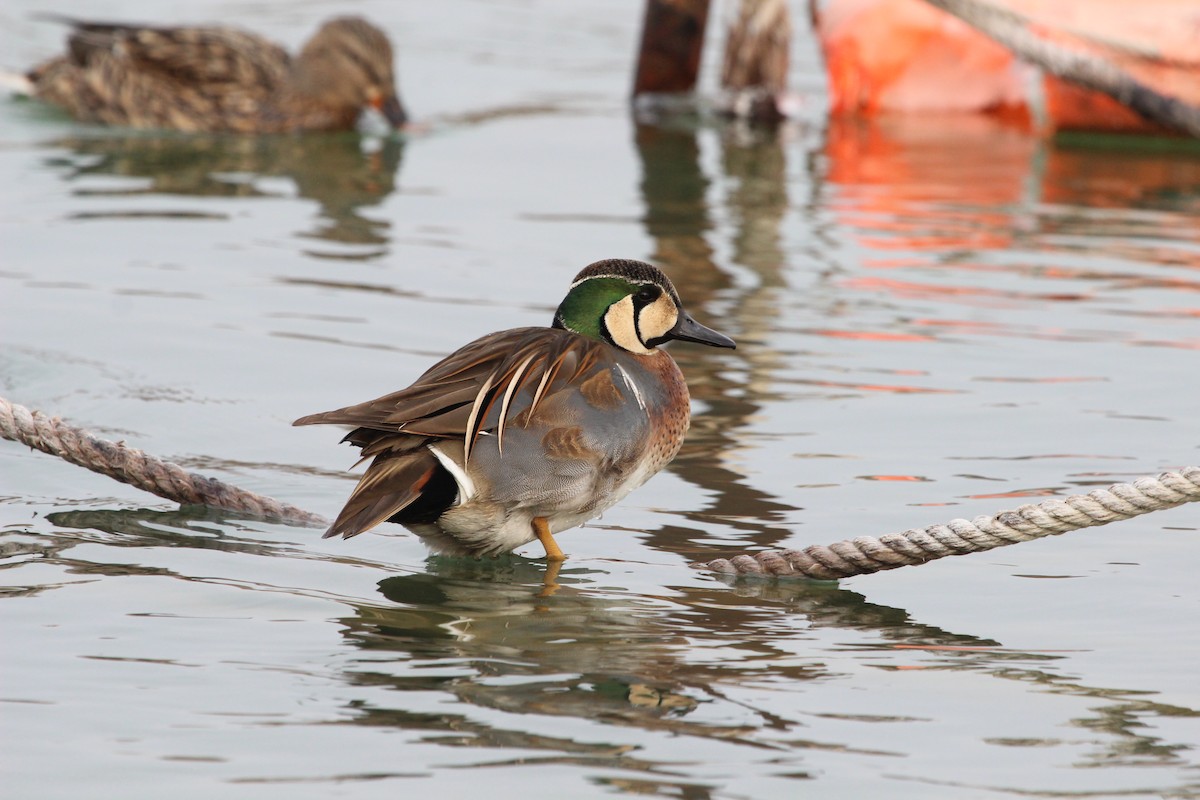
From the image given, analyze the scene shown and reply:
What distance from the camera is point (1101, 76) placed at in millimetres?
12469

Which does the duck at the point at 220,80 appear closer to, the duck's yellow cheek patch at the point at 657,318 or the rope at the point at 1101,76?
the rope at the point at 1101,76

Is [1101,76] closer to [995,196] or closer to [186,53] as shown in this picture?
[995,196]

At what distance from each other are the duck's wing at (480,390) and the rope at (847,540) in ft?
2.00

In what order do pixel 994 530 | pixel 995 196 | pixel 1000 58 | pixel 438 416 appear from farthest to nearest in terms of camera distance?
pixel 1000 58
pixel 995 196
pixel 438 416
pixel 994 530

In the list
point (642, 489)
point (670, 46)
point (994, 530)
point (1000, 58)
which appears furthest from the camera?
point (670, 46)

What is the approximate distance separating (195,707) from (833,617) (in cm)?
187

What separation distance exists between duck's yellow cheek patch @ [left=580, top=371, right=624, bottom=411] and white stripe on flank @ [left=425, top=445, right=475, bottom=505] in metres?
0.47

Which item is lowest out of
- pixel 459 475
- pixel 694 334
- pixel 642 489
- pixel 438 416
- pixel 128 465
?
pixel 642 489

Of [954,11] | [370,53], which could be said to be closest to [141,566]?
[954,11]

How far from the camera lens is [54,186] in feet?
37.2

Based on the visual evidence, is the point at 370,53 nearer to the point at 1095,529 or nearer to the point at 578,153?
the point at 578,153

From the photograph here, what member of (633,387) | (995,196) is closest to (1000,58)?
(995,196)

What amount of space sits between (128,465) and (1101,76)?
864 centimetres

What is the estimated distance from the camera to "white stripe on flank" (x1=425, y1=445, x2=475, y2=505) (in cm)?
543
